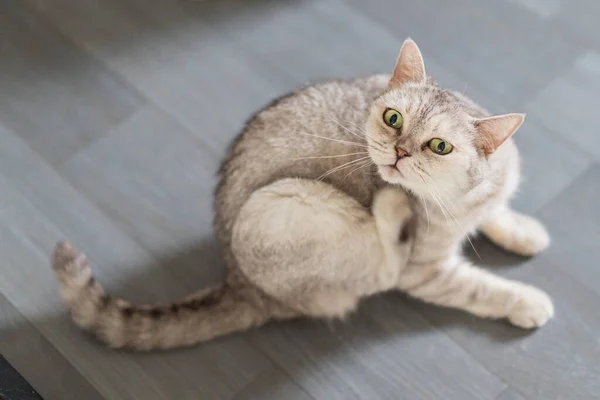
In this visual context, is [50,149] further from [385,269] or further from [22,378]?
[385,269]

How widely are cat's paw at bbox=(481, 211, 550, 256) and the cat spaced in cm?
15

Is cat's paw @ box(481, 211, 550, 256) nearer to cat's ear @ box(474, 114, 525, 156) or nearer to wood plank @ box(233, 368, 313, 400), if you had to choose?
cat's ear @ box(474, 114, 525, 156)

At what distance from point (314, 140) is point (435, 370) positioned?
2.34 ft

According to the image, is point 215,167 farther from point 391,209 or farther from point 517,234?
point 517,234

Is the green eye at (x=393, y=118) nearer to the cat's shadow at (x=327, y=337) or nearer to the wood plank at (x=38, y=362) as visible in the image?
the cat's shadow at (x=327, y=337)

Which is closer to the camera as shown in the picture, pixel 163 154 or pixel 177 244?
pixel 177 244

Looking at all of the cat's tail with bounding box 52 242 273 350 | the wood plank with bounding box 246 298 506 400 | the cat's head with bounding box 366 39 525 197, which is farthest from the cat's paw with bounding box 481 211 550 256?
the cat's tail with bounding box 52 242 273 350

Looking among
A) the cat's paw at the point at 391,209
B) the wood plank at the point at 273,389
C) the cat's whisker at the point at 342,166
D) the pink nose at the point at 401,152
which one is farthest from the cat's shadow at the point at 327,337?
the pink nose at the point at 401,152

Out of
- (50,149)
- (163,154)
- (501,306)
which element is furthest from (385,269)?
(50,149)

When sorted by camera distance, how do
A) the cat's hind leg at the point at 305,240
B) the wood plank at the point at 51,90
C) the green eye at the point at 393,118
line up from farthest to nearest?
the wood plank at the point at 51,90, the cat's hind leg at the point at 305,240, the green eye at the point at 393,118

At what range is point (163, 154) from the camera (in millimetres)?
2217

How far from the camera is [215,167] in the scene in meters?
2.19

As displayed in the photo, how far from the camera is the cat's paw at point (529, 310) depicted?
1.86 metres

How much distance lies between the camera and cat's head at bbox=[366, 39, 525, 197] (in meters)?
1.49
